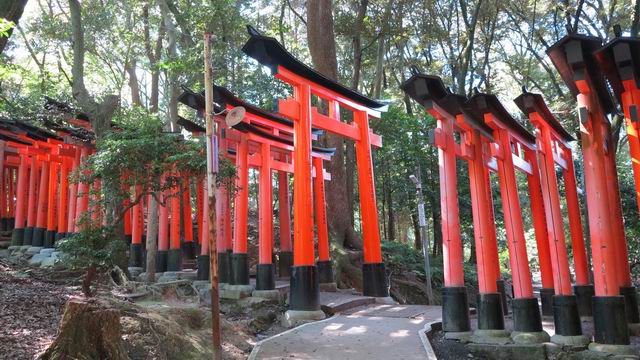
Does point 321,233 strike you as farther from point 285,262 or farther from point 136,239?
point 136,239

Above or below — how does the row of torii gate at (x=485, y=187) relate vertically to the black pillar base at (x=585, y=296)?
above

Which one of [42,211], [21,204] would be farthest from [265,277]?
[21,204]

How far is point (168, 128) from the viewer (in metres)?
14.8

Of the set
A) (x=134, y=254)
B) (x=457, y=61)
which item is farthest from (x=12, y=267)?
(x=457, y=61)

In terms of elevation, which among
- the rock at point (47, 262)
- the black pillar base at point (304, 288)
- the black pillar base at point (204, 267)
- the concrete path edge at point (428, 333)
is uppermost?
the rock at point (47, 262)

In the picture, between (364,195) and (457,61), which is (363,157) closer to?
(364,195)

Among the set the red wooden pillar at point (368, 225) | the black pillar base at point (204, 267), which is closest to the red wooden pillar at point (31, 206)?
the black pillar base at point (204, 267)

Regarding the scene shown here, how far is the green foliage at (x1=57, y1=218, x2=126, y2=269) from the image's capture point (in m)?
8.80

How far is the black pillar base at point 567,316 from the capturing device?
7.35m

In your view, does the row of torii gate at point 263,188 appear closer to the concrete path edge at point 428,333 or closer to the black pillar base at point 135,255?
the black pillar base at point 135,255

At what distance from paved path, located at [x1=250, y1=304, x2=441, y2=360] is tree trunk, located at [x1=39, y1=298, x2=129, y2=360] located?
2.13 metres

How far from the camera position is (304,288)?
9.29m

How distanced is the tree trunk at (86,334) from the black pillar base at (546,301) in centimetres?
812

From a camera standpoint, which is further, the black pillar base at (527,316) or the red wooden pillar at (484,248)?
the red wooden pillar at (484,248)
